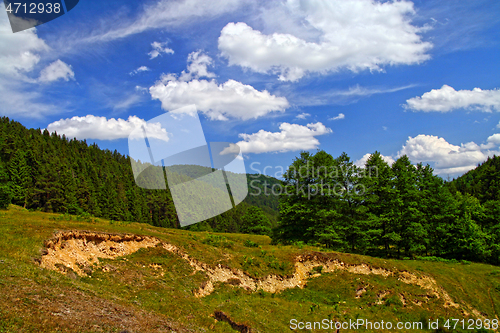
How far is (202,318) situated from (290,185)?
30905 millimetres

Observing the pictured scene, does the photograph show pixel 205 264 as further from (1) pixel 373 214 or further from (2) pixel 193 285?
(1) pixel 373 214

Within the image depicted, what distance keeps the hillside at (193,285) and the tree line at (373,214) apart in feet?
31.0

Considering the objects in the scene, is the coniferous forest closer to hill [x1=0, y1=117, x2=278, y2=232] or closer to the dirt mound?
the dirt mound

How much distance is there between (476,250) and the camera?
42.3m

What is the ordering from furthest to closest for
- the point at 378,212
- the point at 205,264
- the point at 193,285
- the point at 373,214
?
the point at 378,212, the point at 373,214, the point at 205,264, the point at 193,285

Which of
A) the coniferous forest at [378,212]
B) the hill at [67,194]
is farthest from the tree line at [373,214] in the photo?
the hill at [67,194]

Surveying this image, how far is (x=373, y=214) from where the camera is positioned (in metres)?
40.8

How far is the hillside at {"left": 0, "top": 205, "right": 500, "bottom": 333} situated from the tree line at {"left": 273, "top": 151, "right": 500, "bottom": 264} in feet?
31.0

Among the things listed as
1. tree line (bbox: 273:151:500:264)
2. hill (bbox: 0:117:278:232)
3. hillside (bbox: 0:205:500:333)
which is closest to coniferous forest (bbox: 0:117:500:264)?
tree line (bbox: 273:151:500:264)

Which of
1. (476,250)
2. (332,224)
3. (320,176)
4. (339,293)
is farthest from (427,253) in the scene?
(339,293)

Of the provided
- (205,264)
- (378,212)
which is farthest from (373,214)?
(205,264)

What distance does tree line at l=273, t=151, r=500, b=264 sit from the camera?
39.3 metres

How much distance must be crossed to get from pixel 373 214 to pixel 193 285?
33.5 metres

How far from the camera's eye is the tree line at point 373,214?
129 feet
